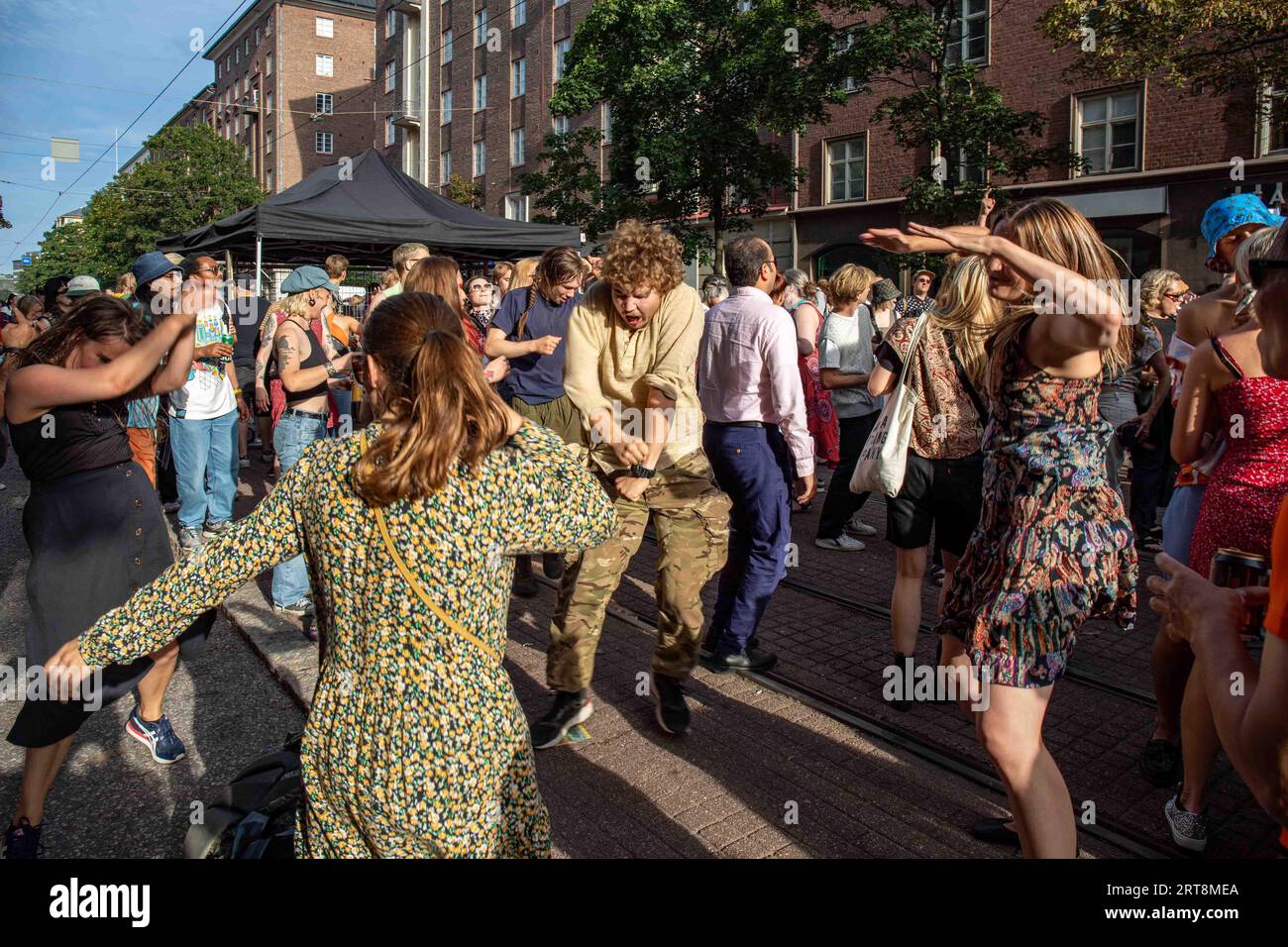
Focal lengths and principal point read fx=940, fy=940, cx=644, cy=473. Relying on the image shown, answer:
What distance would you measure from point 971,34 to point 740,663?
23.1m

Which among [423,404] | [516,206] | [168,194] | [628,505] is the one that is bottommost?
[628,505]

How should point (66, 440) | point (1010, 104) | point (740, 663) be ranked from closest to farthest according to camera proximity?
point (66, 440)
point (740, 663)
point (1010, 104)

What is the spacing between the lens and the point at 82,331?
3393mm

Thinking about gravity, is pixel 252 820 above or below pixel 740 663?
above

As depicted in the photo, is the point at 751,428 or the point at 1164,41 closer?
the point at 751,428

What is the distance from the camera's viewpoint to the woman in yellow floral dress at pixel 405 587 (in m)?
1.99

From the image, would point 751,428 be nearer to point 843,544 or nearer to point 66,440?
point 66,440

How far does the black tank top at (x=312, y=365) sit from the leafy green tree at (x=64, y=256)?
54336 millimetres

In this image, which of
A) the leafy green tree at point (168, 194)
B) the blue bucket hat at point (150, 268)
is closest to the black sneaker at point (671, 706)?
the blue bucket hat at point (150, 268)

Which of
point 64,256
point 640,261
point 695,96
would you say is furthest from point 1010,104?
point 64,256

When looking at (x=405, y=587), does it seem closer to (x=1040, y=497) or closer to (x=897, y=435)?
(x=1040, y=497)

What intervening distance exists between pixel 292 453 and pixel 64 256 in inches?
2851

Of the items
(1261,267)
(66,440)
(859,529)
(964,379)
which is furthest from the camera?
(859,529)
